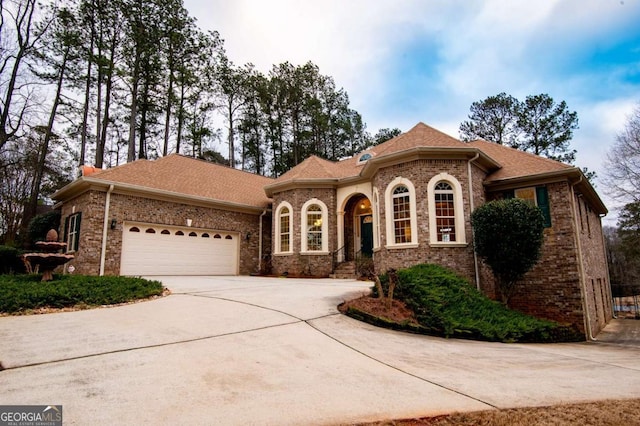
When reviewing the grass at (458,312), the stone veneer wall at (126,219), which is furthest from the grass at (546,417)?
the stone veneer wall at (126,219)

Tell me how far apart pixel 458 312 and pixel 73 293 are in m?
7.95

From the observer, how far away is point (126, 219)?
13102mm

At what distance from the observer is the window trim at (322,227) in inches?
590

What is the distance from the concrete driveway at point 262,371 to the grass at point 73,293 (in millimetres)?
625

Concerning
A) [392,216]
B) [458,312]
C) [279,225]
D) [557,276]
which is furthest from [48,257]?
[557,276]

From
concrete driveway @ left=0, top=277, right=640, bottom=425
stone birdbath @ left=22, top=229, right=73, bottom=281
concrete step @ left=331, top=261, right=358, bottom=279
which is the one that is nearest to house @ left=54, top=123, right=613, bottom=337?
concrete step @ left=331, top=261, right=358, bottom=279

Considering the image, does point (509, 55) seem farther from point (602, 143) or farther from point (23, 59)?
point (23, 59)

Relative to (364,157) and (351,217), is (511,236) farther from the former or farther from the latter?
(364,157)

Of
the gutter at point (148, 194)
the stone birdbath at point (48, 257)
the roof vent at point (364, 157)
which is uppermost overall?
the roof vent at point (364, 157)

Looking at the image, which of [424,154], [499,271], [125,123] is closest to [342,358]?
[499,271]

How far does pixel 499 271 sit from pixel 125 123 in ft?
81.8

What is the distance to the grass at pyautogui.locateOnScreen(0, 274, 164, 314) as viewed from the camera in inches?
Answer: 261

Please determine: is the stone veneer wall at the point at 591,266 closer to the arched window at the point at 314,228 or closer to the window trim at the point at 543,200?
the window trim at the point at 543,200

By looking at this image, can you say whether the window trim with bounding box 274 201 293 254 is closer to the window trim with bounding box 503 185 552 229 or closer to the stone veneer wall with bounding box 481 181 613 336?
the stone veneer wall with bounding box 481 181 613 336
